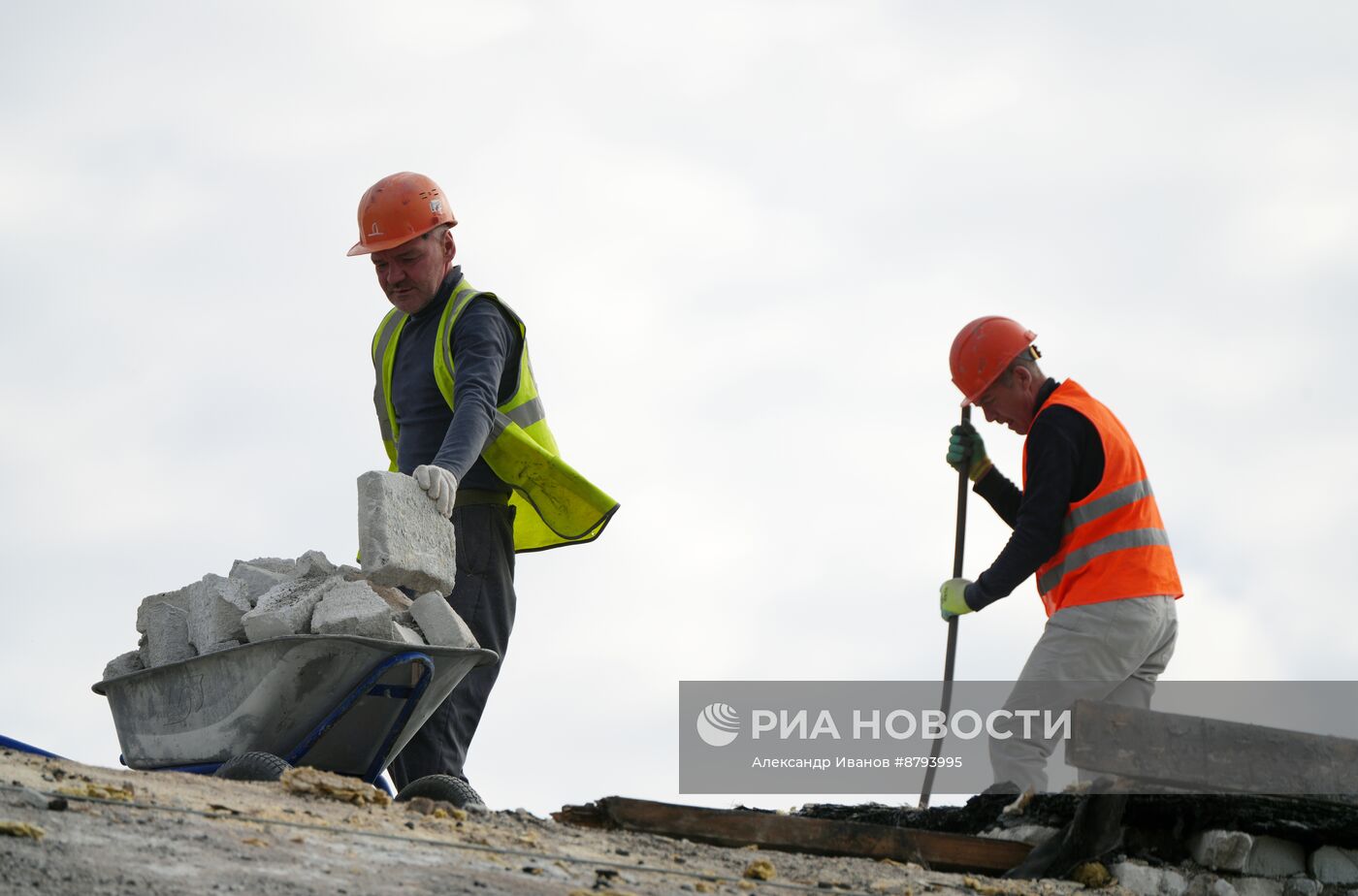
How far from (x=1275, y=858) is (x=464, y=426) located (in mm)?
2842

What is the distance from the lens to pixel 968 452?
6246 mm

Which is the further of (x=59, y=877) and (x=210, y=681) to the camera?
(x=210, y=681)

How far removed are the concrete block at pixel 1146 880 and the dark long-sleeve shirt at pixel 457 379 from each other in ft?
7.55

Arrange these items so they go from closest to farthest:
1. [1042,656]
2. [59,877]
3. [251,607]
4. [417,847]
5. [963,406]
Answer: [59,877] → [417,847] → [251,607] → [1042,656] → [963,406]

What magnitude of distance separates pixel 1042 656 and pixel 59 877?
11.1 ft

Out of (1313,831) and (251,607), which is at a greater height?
(251,607)

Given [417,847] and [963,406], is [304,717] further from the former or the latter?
[963,406]

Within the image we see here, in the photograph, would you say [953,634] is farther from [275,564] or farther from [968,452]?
[275,564]

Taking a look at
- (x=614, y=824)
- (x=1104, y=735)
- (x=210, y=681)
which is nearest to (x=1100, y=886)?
(x=1104, y=735)

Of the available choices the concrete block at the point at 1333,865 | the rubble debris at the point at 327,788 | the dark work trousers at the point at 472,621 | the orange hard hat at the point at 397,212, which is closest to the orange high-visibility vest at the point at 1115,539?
the concrete block at the point at 1333,865

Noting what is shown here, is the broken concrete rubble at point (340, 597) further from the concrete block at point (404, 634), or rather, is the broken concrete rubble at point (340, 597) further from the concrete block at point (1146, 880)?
the concrete block at point (1146, 880)

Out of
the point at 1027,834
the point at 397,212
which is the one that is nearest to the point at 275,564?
the point at 397,212

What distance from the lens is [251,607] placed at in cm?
466

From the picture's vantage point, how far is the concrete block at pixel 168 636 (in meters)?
4.75
